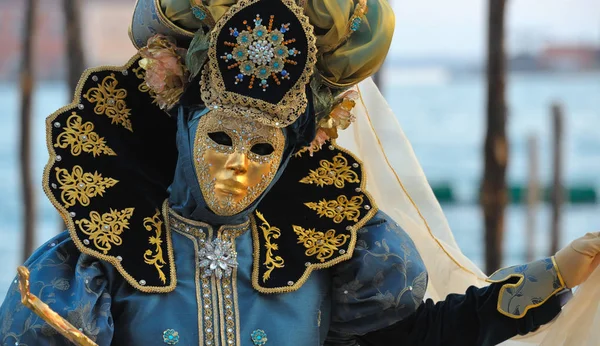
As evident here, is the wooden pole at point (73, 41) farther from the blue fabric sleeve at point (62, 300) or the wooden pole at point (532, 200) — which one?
the wooden pole at point (532, 200)

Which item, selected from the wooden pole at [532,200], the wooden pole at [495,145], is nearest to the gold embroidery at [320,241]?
the wooden pole at [495,145]

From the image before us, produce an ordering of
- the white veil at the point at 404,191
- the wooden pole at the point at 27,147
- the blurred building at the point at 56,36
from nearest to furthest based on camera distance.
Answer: the white veil at the point at 404,191 < the wooden pole at the point at 27,147 < the blurred building at the point at 56,36

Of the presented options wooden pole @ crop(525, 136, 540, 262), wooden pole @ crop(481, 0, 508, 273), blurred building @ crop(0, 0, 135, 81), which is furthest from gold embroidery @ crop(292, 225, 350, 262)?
blurred building @ crop(0, 0, 135, 81)

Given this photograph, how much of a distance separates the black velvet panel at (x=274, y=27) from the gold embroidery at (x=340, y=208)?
37 cm

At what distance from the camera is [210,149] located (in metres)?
2.59

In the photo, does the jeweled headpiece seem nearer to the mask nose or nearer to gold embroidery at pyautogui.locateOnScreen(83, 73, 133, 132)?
the mask nose

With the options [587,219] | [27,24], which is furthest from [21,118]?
[587,219]

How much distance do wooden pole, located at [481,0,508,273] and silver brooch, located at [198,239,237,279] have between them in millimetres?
4053

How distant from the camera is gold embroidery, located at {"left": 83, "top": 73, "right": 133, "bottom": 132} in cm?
272

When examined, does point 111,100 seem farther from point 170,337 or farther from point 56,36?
point 56,36

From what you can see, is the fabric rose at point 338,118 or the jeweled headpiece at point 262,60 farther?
the fabric rose at point 338,118

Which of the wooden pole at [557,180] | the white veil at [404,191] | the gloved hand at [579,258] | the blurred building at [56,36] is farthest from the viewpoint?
the blurred building at [56,36]

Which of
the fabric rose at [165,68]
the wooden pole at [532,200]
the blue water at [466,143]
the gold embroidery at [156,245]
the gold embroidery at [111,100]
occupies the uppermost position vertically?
the fabric rose at [165,68]

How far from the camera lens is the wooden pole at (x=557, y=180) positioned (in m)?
9.69
